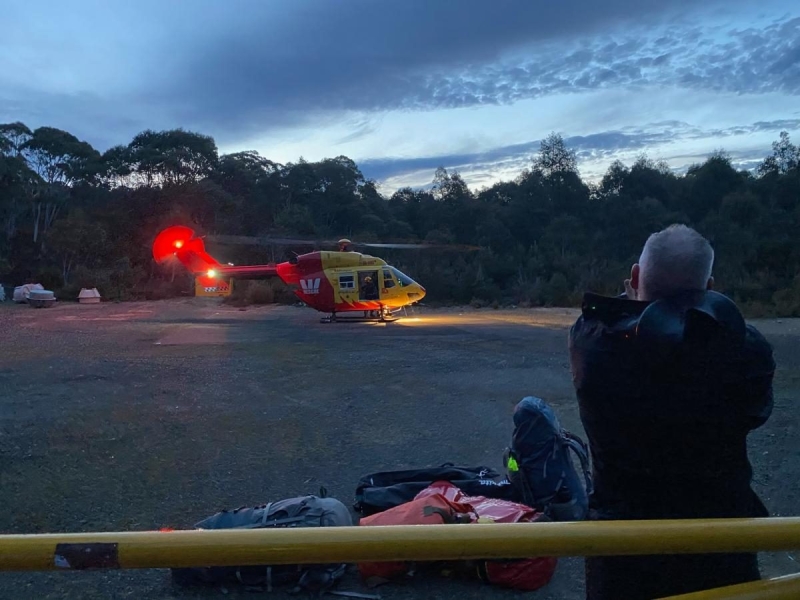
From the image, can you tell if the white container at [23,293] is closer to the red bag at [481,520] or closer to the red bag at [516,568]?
the red bag at [481,520]

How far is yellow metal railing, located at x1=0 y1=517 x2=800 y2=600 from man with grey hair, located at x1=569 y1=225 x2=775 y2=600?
335 millimetres

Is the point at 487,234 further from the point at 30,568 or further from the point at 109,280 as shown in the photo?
the point at 30,568

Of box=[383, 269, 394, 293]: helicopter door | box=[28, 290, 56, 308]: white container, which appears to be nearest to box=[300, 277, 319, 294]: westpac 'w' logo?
box=[383, 269, 394, 293]: helicopter door

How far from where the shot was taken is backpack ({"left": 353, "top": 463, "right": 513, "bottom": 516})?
15.3 feet

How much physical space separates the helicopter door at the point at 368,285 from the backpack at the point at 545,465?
15.6 m

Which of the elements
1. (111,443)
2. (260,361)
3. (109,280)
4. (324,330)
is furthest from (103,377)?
(109,280)

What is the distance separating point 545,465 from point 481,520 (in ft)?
2.44

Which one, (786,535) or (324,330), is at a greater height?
(786,535)

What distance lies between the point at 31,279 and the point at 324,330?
2900 centimetres

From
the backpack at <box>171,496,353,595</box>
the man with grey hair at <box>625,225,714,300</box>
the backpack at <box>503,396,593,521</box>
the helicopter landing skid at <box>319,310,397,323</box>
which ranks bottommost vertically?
the helicopter landing skid at <box>319,310,397,323</box>

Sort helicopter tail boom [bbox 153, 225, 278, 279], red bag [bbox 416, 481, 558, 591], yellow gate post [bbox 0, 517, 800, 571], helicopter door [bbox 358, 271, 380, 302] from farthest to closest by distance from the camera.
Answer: helicopter tail boom [bbox 153, 225, 278, 279]
helicopter door [bbox 358, 271, 380, 302]
red bag [bbox 416, 481, 558, 591]
yellow gate post [bbox 0, 517, 800, 571]

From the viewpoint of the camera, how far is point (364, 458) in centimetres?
617

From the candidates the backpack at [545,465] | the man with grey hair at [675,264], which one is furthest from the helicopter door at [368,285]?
the man with grey hair at [675,264]

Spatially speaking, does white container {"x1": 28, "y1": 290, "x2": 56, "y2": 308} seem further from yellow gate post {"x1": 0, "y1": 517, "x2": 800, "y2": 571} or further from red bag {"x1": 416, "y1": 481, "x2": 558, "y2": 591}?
yellow gate post {"x1": 0, "y1": 517, "x2": 800, "y2": 571}
